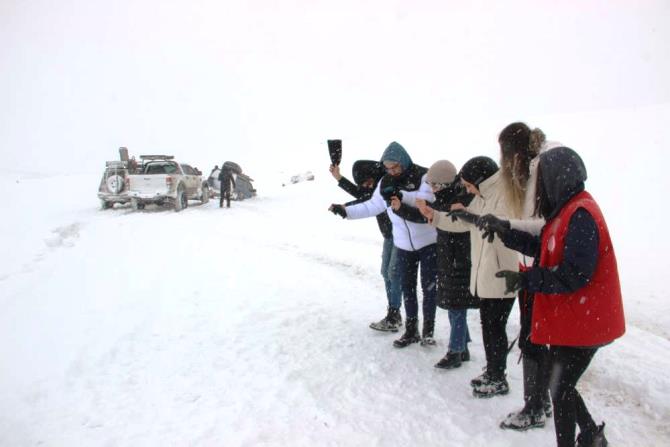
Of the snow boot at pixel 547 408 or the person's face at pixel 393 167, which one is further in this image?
the person's face at pixel 393 167

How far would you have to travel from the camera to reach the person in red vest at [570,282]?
2115 millimetres

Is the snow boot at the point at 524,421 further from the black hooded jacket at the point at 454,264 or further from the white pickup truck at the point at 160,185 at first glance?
the white pickup truck at the point at 160,185

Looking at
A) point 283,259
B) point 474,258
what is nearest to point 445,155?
point 283,259

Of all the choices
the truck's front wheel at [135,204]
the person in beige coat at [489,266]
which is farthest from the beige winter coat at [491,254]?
the truck's front wheel at [135,204]

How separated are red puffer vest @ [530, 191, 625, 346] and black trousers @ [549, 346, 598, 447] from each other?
0.08 meters

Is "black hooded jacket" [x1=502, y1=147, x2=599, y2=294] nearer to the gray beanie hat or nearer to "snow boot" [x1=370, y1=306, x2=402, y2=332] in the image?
the gray beanie hat

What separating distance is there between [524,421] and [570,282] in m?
1.38

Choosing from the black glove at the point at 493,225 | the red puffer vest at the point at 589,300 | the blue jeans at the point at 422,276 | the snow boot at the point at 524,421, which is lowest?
the snow boot at the point at 524,421

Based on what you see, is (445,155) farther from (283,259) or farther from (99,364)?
(99,364)

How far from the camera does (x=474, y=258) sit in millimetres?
3312

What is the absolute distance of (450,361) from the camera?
3.88 m

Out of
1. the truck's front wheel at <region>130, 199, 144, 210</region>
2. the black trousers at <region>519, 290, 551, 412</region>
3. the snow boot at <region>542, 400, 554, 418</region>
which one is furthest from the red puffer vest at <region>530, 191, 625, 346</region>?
the truck's front wheel at <region>130, 199, 144, 210</region>

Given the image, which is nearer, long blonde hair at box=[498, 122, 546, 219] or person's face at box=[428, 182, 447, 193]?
long blonde hair at box=[498, 122, 546, 219]

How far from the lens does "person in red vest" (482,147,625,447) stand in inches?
83.3
